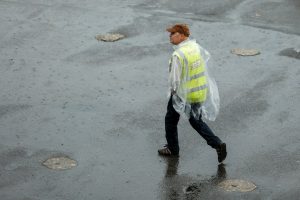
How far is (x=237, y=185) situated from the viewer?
969cm

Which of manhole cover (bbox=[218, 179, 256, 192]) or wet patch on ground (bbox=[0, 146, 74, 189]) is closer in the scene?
manhole cover (bbox=[218, 179, 256, 192])

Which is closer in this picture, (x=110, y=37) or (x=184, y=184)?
(x=184, y=184)

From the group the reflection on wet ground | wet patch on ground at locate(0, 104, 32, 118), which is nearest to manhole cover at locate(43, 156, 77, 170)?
the reflection on wet ground

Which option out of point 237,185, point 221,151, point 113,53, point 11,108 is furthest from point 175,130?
point 113,53

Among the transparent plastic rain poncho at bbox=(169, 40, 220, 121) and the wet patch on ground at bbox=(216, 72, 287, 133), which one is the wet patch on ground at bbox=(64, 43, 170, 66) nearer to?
the wet patch on ground at bbox=(216, 72, 287, 133)

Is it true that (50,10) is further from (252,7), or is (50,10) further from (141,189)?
(141,189)

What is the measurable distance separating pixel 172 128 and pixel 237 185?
129 centimetres

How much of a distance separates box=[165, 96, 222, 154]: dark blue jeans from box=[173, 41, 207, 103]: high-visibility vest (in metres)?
0.29

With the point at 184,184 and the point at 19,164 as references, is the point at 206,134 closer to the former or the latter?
the point at 184,184

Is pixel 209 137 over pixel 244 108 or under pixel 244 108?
over

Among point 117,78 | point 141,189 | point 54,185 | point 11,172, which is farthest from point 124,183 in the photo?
point 117,78

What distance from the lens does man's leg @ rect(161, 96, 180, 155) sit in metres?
10.2

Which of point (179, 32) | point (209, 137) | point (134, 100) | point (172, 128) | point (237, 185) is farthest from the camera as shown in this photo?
point (134, 100)

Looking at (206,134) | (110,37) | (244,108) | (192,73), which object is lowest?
(244,108)
